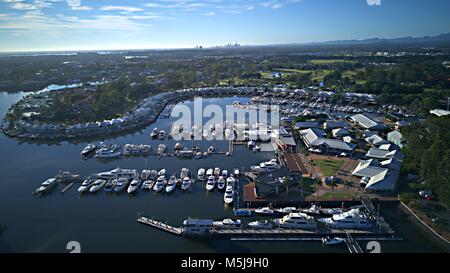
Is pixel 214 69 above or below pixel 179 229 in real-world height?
above

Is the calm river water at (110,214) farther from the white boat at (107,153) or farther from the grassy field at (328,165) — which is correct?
the grassy field at (328,165)

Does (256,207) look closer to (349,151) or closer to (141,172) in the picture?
(141,172)

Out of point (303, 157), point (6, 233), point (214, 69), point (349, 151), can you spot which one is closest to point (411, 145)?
point (349, 151)

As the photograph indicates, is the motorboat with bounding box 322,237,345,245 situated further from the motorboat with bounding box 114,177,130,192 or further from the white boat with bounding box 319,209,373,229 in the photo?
the motorboat with bounding box 114,177,130,192

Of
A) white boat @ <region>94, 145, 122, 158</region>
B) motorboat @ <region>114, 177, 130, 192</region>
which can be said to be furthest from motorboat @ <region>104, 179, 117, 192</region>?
white boat @ <region>94, 145, 122, 158</region>

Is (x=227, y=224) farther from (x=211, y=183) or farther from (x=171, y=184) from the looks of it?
(x=171, y=184)

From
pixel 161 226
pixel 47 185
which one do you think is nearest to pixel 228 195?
pixel 161 226
